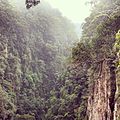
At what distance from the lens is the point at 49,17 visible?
122 ft

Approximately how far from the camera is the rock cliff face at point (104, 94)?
12760 millimetres

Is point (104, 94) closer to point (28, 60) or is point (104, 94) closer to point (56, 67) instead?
point (28, 60)

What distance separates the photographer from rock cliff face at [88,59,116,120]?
41.9 ft

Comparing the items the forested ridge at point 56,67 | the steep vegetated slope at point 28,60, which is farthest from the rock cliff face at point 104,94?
the steep vegetated slope at point 28,60

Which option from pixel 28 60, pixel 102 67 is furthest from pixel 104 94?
pixel 28 60

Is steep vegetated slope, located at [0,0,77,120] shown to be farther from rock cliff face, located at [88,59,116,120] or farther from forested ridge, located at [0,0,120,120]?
rock cliff face, located at [88,59,116,120]

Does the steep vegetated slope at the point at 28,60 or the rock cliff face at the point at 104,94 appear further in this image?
the steep vegetated slope at the point at 28,60

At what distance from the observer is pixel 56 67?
104ft

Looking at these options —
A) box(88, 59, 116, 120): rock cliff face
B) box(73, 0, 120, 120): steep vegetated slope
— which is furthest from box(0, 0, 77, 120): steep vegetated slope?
box(88, 59, 116, 120): rock cliff face

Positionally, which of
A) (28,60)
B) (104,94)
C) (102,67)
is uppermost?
(28,60)

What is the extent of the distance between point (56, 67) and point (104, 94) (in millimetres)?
18411

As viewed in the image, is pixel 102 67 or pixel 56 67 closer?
pixel 102 67

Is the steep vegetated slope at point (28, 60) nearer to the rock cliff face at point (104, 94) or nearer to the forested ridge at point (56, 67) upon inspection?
the forested ridge at point (56, 67)

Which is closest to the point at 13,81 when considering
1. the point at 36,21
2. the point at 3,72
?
the point at 3,72
